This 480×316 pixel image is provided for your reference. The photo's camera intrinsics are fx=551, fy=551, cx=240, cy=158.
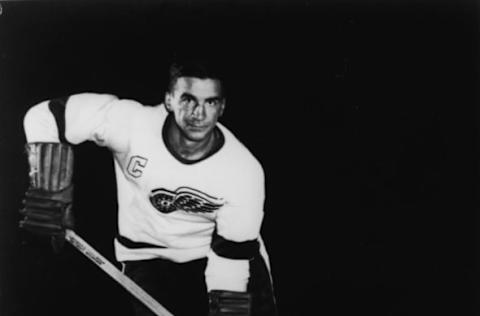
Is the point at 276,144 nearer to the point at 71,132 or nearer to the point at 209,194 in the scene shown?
the point at 209,194

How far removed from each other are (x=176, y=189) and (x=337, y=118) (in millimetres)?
567

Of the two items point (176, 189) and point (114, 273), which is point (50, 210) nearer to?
point (114, 273)

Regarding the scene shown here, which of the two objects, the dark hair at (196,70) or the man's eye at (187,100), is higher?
the dark hair at (196,70)

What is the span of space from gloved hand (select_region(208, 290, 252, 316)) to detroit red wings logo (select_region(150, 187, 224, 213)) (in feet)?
0.92

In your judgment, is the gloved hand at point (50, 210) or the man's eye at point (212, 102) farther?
the gloved hand at point (50, 210)

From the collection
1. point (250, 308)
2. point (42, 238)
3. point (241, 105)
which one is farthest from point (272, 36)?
point (42, 238)

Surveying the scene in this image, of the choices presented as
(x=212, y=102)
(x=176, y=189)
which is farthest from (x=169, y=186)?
(x=212, y=102)

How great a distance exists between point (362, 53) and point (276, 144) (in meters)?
0.39

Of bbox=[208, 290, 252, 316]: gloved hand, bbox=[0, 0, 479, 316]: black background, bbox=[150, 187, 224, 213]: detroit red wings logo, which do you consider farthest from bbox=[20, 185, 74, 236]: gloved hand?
bbox=[208, 290, 252, 316]: gloved hand

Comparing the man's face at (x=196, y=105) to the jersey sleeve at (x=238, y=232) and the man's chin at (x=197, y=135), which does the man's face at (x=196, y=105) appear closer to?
the man's chin at (x=197, y=135)

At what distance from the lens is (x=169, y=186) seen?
5.89 ft

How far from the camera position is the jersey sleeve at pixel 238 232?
1784mm

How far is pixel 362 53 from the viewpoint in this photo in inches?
67.7

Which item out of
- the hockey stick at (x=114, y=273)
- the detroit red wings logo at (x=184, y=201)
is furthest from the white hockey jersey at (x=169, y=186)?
the hockey stick at (x=114, y=273)
